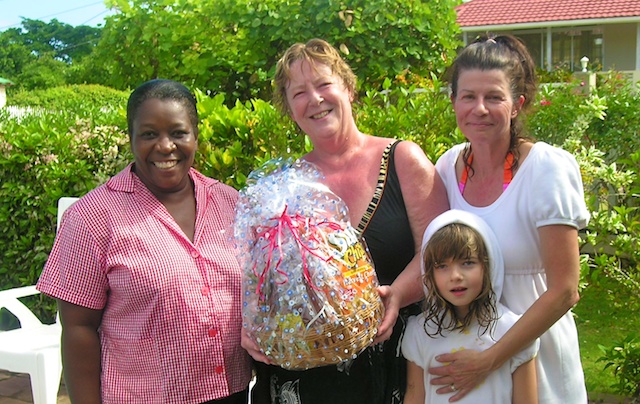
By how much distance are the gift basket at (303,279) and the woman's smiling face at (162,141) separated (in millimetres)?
311

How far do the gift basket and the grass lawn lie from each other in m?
2.44

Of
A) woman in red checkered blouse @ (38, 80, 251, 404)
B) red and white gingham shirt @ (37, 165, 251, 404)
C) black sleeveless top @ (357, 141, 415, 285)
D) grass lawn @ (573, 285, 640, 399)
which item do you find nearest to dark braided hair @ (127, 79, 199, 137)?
woman in red checkered blouse @ (38, 80, 251, 404)

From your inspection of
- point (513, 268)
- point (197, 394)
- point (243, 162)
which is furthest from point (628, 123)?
point (197, 394)

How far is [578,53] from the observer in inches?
855

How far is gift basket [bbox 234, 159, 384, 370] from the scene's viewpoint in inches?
Answer: 80.7

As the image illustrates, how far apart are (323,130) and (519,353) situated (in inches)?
42.0

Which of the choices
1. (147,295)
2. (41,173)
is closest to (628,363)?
(147,295)

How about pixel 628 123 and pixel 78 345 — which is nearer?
pixel 78 345

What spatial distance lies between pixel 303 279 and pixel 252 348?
1.08 feet

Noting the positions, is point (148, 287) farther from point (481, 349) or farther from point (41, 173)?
point (41, 173)

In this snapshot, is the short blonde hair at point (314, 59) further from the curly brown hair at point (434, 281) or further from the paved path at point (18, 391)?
the paved path at point (18, 391)

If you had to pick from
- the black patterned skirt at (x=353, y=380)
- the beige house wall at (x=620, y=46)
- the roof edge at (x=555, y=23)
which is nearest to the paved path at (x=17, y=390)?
the black patterned skirt at (x=353, y=380)

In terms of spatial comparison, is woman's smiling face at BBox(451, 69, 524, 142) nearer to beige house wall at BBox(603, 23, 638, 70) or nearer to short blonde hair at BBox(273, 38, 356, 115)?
short blonde hair at BBox(273, 38, 356, 115)

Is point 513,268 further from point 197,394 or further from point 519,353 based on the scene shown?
point 197,394
